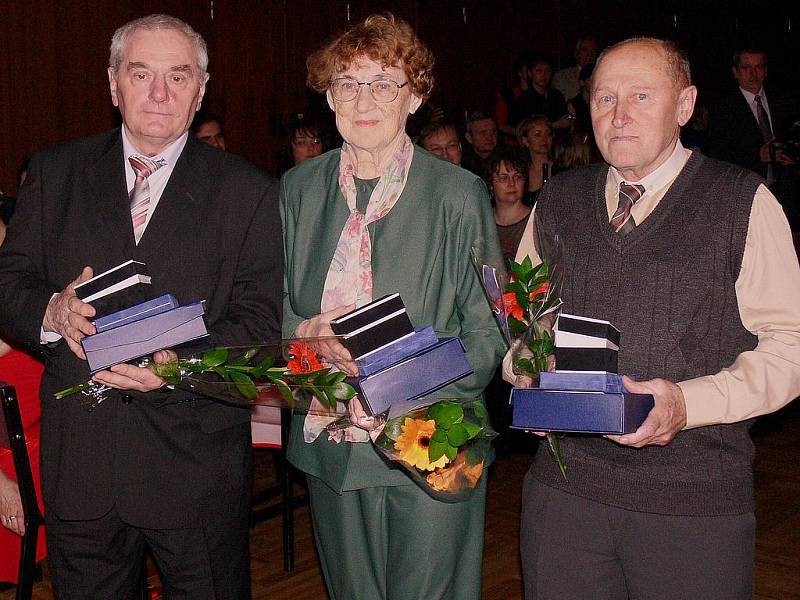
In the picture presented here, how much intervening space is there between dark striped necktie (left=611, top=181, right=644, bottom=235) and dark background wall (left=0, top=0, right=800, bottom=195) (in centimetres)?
307

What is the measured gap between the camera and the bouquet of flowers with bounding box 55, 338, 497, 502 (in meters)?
1.88

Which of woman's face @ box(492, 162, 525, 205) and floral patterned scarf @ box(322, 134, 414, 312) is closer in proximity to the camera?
floral patterned scarf @ box(322, 134, 414, 312)

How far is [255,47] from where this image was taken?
7.81 meters

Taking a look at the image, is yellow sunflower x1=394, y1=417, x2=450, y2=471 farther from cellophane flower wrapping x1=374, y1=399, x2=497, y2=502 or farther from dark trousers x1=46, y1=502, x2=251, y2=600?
dark trousers x1=46, y1=502, x2=251, y2=600

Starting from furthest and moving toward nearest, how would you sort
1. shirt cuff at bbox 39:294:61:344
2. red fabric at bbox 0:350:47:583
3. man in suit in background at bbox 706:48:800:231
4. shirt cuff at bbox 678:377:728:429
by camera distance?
man in suit in background at bbox 706:48:800:231
red fabric at bbox 0:350:47:583
shirt cuff at bbox 39:294:61:344
shirt cuff at bbox 678:377:728:429

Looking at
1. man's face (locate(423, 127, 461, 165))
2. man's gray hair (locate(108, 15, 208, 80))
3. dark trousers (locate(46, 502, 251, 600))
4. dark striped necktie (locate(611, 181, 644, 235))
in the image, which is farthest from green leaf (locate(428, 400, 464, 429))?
man's face (locate(423, 127, 461, 165))

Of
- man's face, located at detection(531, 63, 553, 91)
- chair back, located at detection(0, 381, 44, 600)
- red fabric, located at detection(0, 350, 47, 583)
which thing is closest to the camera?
chair back, located at detection(0, 381, 44, 600)

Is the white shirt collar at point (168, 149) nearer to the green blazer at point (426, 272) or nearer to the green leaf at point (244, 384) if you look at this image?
the green blazer at point (426, 272)

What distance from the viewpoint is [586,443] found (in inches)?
77.0

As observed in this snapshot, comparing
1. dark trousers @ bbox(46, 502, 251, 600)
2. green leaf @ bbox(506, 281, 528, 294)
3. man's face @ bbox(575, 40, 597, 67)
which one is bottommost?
dark trousers @ bbox(46, 502, 251, 600)

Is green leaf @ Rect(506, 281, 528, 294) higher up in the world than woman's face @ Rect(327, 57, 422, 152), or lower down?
lower down

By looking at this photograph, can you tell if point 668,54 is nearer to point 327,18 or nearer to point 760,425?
point 760,425

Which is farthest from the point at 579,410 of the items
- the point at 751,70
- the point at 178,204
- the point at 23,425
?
the point at 751,70

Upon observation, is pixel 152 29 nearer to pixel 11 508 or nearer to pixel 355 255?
pixel 355 255
